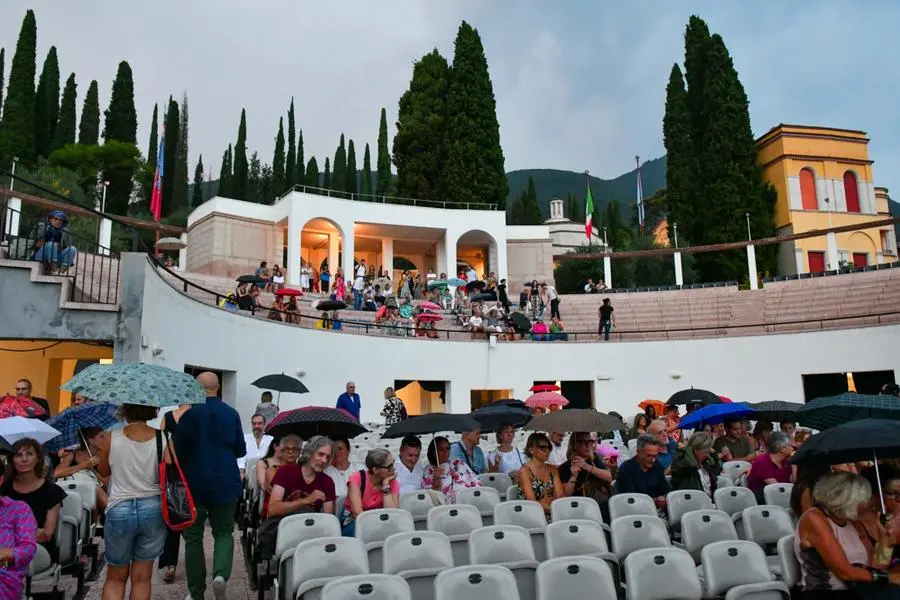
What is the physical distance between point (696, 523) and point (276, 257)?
29.3 metres

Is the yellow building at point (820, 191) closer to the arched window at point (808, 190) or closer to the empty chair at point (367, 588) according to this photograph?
the arched window at point (808, 190)

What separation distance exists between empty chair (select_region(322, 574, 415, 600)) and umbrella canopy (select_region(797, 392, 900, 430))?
548cm

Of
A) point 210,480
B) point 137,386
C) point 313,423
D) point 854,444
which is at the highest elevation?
point 137,386

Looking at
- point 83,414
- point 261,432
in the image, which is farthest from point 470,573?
point 261,432

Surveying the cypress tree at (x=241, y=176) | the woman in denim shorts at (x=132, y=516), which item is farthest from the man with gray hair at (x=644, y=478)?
the cypress tree at (x=241, y=176)

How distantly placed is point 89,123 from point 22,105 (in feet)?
19.6

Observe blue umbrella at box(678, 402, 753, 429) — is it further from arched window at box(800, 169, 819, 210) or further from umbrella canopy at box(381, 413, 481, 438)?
arched window at box(800, 169, 819, 210)

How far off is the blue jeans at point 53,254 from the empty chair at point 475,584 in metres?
10.3

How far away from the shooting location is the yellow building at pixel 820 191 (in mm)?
38219

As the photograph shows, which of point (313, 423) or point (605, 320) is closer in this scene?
point (313, 423)

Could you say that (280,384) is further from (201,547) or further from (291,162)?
(291,162)

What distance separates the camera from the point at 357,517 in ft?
19.4

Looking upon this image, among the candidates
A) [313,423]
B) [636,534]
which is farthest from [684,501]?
[313,423]

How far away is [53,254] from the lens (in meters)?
11.7
